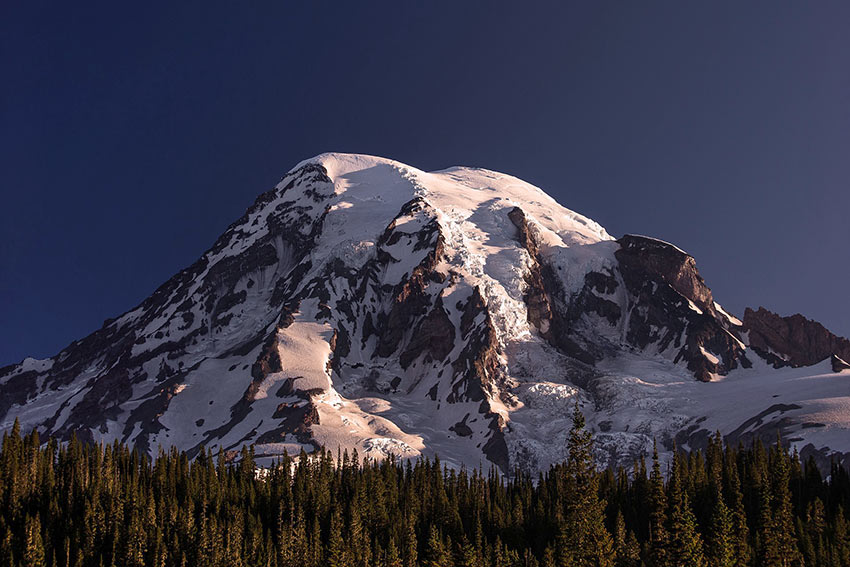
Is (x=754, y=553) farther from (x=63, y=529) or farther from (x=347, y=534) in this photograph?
(x=63, y=529)

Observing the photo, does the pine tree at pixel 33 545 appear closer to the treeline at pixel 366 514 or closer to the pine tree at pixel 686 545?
the treeline at pixel 366 514

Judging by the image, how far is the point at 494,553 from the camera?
14250 centimetres

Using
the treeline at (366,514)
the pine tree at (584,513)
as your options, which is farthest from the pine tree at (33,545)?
the pine tree at (584,513)

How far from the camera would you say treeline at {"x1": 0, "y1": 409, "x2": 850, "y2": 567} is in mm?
134250

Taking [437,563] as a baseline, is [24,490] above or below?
above

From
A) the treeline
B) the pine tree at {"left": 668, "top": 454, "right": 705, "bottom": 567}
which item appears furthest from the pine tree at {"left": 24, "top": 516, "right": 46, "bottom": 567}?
the pine tree at {"left": 668, "top": 454, "right": 705, "bottom": 567}

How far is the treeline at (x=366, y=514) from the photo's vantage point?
134 meters

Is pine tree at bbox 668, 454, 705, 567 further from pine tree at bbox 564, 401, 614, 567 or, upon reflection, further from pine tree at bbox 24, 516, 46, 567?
pine tree at bbox 24, 516, 46, 567

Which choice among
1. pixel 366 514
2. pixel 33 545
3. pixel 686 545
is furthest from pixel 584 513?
pixel 33 545

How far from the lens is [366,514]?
545 feet

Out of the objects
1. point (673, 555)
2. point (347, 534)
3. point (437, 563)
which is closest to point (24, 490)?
point (347, 534)

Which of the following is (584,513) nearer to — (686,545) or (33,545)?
(686,545)

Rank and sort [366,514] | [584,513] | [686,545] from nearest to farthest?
[584,513] < [686,545] < [366,514]

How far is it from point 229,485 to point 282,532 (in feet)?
127
